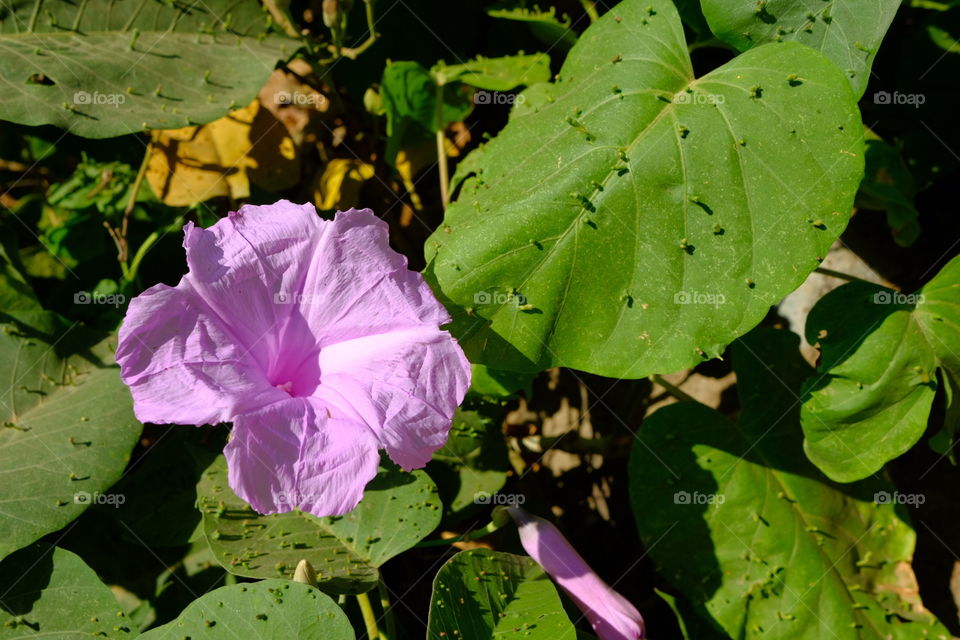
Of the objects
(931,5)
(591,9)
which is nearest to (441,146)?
(591,9)

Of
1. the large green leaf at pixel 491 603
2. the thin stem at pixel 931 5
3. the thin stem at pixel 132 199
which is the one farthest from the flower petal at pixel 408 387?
the thin stem at pixel 931 5

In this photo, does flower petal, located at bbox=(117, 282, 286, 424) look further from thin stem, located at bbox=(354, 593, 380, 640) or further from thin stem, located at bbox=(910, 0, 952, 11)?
thin stem, located at bbox=(910, 0, 952, 11)

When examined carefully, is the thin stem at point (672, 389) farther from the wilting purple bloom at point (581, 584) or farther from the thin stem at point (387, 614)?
the thin stem at point (387, 614)

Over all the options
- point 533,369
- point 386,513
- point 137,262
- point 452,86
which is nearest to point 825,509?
point 533,369

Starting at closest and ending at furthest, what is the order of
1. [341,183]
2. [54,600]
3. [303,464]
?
[303,464] → [54,600] → [341,183]

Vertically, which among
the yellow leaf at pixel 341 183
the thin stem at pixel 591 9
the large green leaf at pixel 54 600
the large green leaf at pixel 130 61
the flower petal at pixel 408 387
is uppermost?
the thin stem at pixel 591 9

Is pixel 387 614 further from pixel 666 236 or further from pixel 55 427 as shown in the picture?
pixel 666 236
